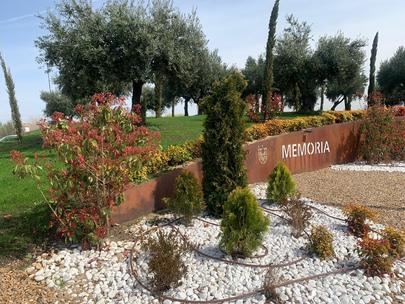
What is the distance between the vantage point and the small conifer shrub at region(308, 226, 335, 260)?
495cm

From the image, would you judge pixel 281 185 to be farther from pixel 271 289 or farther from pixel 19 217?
pixel 19 217

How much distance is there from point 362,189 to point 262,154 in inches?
96.7

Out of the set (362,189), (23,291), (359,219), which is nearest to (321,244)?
(359,219)

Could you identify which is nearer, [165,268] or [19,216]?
[165,268]

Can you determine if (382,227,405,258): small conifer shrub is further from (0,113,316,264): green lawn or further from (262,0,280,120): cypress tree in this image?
(262,0,280,120): cypress tree

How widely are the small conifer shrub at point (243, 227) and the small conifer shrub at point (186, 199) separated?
1170 mm

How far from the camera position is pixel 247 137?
963 centimetres

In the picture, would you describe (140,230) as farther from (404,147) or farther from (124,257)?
(404,147)

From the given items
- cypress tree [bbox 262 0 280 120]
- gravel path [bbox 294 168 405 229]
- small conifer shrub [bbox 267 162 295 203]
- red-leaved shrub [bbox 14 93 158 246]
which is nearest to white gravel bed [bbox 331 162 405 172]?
gravel path [bbox 294 168 405 229]

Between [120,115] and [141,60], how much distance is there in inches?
372

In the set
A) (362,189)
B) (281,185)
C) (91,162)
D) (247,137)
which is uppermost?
(91,162)

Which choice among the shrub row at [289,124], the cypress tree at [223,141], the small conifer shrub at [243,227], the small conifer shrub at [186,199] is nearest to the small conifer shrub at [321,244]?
the small conifer shrub at [243,227]

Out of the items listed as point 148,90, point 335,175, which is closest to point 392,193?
point 335,175

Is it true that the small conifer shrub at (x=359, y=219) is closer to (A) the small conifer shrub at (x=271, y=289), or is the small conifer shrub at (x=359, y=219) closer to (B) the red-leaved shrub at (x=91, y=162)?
(A) the small conifer shrub at (x=271, y=289)
